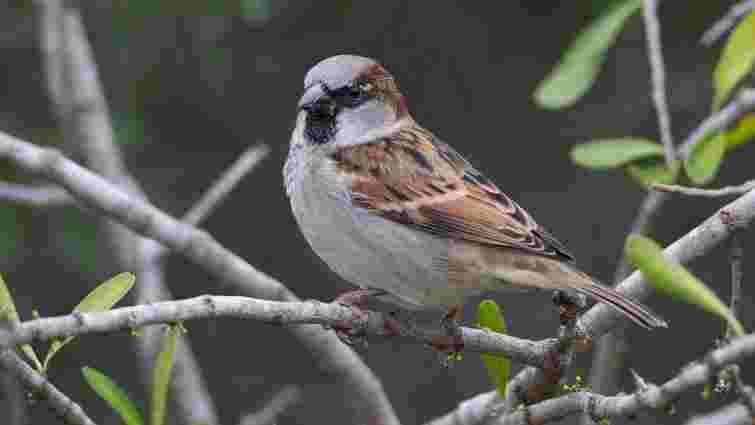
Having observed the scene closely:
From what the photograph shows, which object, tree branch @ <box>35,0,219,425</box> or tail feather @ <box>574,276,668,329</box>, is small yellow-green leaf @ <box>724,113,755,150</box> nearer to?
tail feather @ <box>574,276,668,329</box>

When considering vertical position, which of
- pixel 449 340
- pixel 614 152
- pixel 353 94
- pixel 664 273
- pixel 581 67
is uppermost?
pixel 581 67

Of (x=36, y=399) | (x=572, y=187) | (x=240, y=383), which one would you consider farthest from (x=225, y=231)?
(x=36, y=399)

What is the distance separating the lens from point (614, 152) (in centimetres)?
321

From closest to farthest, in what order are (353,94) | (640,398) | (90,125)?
(640,398) < (353,94) < (90,125)

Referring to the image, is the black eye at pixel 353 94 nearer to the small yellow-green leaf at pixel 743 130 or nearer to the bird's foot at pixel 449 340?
the bird's foot at pixel 449 340

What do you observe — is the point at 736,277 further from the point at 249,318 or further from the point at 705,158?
the point at 249,318

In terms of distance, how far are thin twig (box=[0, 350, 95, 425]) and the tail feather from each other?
3.77 ft

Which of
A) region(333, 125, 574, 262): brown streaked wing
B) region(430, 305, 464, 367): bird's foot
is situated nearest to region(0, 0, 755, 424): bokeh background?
region(333, 125, 574, 262): brown streaked wing

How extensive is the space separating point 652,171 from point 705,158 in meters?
0.26

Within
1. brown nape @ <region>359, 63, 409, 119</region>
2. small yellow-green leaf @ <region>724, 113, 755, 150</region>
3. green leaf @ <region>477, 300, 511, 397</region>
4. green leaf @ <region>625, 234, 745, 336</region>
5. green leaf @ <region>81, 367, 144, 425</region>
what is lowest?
green leaf @ <region>81, 367, 144, 425</region>

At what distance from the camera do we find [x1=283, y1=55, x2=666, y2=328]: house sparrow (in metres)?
2.94

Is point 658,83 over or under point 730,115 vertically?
over

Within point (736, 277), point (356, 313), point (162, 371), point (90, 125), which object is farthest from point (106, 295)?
point (90, 125)

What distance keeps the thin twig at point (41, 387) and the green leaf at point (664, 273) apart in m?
1.07
